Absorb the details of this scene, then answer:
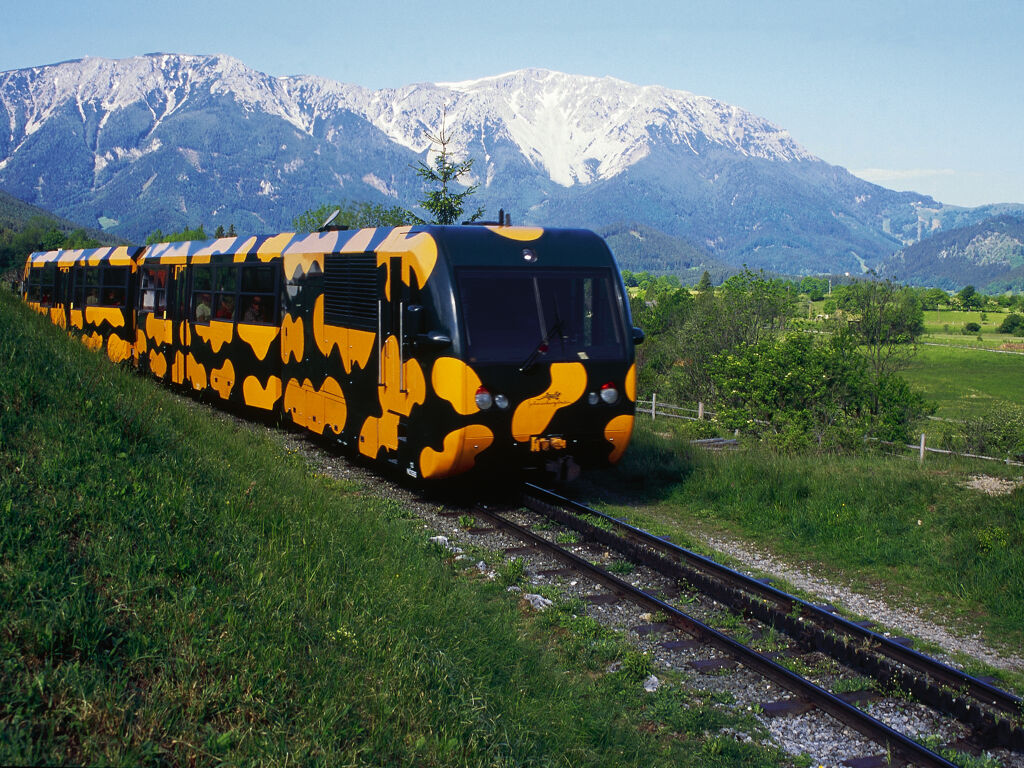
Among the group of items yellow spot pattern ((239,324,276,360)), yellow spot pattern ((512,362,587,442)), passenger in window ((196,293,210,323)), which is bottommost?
yellow spot pattern ((512,362,587,442))

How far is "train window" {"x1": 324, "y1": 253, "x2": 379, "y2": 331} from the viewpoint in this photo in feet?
39.3

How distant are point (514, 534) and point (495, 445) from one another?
3.54 feet

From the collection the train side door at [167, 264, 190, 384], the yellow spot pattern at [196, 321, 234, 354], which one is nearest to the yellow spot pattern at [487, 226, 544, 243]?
the yellow spot pattern at [196, 321, 234, 354]

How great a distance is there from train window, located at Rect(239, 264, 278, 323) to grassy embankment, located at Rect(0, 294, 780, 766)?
23.8 ft

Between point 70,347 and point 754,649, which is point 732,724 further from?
point 70,347

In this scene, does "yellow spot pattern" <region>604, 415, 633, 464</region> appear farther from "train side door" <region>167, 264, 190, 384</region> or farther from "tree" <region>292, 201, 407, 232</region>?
"tree" <region>292, 201, 407, 232</region>

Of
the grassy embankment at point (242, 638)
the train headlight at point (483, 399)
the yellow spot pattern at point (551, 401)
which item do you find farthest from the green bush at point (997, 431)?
the grassy embankment at point (242, 638)

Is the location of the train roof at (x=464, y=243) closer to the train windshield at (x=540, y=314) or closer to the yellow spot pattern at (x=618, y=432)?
the train windshield at (x=540, y=314)

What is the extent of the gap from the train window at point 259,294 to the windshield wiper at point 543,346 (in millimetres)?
5851

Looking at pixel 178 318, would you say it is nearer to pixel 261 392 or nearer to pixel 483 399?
pixel 261 392

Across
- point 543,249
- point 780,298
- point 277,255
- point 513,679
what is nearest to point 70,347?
point 277,255

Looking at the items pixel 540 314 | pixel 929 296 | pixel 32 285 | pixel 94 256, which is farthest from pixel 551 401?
pixel 929 296

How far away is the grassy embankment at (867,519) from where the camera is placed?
8.60 m

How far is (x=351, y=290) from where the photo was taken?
12.6 m
